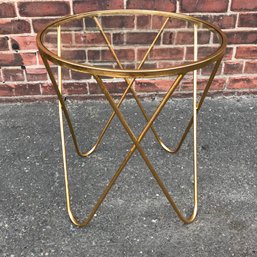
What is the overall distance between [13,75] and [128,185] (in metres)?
1.17

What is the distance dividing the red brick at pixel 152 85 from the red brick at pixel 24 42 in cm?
74

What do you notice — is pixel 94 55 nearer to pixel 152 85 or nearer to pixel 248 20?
pixel 152 85

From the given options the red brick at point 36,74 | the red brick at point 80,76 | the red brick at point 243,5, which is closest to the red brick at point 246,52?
the red brick at point 243,5

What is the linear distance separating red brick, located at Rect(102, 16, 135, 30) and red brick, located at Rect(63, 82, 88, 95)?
1.47 feet

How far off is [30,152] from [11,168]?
16cm

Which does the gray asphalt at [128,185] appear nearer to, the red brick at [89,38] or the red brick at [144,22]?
the red brick at [89,38]

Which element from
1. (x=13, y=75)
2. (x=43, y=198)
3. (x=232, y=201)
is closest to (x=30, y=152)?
(x=43, y=198)

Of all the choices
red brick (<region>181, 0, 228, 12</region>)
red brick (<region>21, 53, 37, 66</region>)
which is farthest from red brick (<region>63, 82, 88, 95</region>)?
red brick (<region>181, 0, 228, 12</region>)

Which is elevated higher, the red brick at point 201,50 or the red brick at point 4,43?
the red brick at point 4,43

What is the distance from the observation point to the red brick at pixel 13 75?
8.70 feet

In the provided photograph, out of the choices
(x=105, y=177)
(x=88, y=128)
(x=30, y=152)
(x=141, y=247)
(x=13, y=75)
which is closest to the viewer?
(x=141, y=247)

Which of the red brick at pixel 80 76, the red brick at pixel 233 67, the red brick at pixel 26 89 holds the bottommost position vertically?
the red brick at pixel 26 89

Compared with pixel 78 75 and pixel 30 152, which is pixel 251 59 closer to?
pixel 78 75

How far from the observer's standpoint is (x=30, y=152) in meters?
2.30
